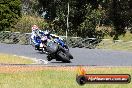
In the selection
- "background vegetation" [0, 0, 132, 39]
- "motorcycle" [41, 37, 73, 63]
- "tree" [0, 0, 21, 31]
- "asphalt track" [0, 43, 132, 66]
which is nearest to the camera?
"motorcycle" [41, 37, 73, 63]

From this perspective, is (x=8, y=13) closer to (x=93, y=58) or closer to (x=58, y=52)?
(x=93, y=58)

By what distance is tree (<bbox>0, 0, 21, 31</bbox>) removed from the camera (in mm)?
48094

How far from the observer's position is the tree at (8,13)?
48.1m

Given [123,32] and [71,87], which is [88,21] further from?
[71,87]

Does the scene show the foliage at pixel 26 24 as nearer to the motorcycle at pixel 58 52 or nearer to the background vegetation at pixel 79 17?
the background vegetation at pixel 79 17

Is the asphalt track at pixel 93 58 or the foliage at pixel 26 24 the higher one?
the foliage at pixel 26 24

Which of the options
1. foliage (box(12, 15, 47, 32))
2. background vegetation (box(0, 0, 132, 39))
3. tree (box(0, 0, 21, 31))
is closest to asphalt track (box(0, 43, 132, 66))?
background vegetation (box(0, 0, 132, 39))

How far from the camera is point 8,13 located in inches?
1909

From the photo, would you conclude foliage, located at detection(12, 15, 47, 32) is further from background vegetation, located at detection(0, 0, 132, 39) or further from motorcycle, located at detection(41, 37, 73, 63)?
motorcycle, located at detection(41, 37, 73, 63)

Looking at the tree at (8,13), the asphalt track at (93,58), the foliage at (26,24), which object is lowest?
the asphalt track at (93,58)

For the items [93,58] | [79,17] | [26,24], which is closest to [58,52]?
[93,58]

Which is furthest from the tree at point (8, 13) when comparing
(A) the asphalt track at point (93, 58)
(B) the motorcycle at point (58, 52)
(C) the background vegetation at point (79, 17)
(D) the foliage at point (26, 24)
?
(B) the motorcycle at point (58, 52)

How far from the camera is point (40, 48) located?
28750mm

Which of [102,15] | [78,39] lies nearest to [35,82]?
[78,39]
